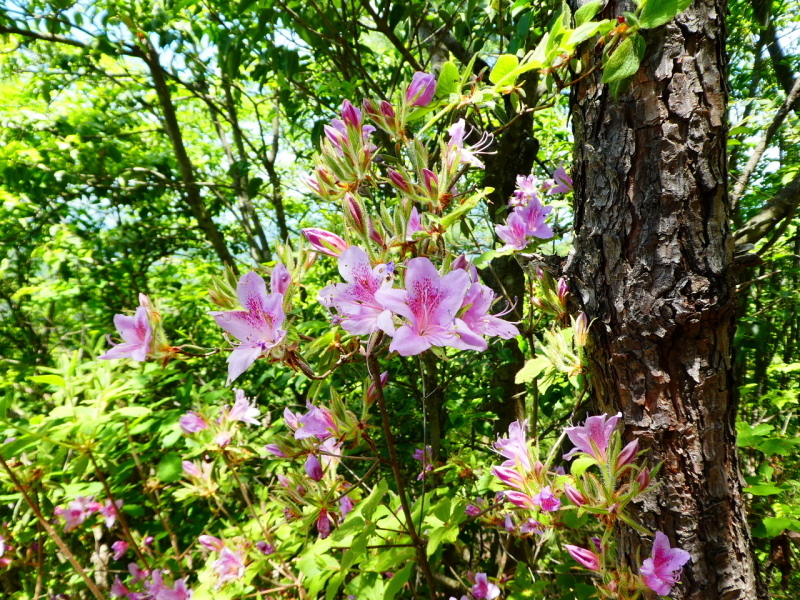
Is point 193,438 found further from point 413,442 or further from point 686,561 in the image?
point 686,561

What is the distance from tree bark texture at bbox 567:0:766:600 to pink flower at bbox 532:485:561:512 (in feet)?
0.60

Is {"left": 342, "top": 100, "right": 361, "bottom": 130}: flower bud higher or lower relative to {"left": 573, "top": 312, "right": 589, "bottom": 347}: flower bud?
higher

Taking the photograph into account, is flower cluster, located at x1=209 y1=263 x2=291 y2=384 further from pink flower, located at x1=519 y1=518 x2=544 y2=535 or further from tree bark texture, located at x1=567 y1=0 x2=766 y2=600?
pink flower, located at x1=519 y1=518 x2=544 y2=535

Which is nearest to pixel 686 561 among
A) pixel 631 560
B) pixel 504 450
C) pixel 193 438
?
pixel 631 560

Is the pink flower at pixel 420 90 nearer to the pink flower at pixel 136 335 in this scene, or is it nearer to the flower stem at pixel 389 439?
the flower stem at pixel 389 439

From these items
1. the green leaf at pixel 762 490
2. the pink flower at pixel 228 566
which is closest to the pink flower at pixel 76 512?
the pink flower at pixel 228 566

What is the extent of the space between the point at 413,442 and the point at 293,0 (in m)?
2.11

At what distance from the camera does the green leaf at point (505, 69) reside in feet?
2.80

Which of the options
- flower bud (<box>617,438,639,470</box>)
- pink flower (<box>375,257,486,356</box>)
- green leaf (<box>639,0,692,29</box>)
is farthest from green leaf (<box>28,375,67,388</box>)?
green leaf (<box>639,0,692,29</box>)

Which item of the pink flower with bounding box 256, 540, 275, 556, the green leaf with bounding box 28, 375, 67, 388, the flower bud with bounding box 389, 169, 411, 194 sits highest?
the flower bud with bounding box 389, 169, 411, 194

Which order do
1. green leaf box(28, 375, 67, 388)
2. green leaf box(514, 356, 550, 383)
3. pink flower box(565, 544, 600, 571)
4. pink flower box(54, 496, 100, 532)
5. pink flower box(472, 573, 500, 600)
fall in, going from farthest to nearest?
pink flower box(54, 496, 100, 532) < pink flower box(472, 573, 500, 600) < green leaf box(28, 375, 67, 388) < green leaf box(514, 356, 550, 383) < pink flower box(565, 544, 600, 571)

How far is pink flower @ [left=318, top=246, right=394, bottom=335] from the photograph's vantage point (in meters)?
0.64

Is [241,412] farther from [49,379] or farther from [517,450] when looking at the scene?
[517,450]

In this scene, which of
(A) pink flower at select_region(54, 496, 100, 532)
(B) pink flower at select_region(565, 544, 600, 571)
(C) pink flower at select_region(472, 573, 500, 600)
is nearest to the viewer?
(B) pink flower at select_region(565, 544, 600, 571)
